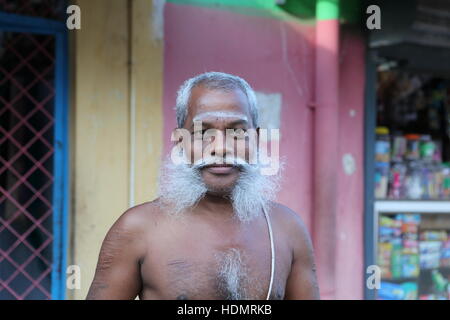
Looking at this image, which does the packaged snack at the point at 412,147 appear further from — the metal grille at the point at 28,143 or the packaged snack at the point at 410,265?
the metal grille at the point at 28,143

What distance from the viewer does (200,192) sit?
1687 mm

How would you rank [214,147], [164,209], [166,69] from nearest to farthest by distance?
[214,147] → [164,209] → [166,69]

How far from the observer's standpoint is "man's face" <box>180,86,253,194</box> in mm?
1609

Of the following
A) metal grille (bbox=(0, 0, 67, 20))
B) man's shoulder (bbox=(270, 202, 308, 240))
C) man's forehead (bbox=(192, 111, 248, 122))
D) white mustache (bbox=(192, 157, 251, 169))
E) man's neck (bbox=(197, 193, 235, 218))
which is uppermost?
metal grille (bbox=(0, 0, 67, 20))

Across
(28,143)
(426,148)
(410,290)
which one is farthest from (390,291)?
(28,143)

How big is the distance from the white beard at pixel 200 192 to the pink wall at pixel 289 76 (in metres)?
2.14

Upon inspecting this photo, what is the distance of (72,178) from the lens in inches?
145

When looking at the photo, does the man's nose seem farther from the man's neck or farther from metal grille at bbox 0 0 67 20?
metal grille at bbox 0 0 67 20

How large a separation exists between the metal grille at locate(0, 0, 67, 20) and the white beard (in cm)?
248

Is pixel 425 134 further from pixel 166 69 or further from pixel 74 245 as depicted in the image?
pixel 74 245

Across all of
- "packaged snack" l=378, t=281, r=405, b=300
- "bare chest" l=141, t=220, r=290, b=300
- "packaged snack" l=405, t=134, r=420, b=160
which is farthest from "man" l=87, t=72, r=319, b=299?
"packaged snack" l=405, t=134, r=420, b=160

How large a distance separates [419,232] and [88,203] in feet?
10.5

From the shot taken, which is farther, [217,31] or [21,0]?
[217,31]
